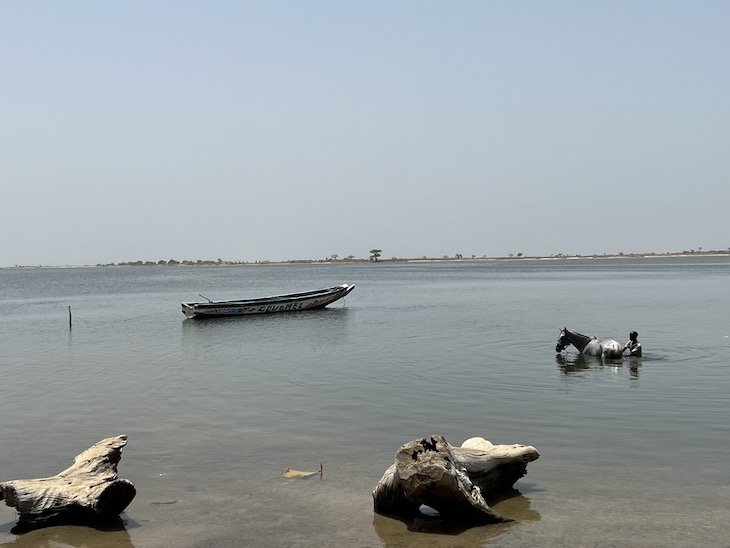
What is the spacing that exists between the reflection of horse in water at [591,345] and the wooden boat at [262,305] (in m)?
25.3

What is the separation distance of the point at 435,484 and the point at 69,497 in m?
4.14

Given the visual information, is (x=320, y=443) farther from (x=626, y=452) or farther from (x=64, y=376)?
(x=64, y=376)

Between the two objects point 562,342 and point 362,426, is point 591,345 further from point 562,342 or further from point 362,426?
point 362,426

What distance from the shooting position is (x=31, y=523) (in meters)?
8.42

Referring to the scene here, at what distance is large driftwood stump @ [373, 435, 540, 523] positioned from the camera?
802 cm

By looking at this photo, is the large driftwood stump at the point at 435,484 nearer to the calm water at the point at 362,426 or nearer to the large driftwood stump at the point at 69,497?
the calm water at the point at 362,426

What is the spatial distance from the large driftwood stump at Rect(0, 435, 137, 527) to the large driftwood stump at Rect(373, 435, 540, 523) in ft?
9.97

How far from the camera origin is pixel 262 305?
45406 millimetres

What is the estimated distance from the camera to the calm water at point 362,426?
8320mm

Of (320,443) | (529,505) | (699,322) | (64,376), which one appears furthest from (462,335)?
(529,505)

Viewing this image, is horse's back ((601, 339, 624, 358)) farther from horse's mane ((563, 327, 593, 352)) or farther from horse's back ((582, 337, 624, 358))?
horse's mane ((563, 327, 593, 352))

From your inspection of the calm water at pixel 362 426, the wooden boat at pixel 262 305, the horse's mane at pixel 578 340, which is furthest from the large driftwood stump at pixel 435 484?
the wooden boat at pixel 262 305

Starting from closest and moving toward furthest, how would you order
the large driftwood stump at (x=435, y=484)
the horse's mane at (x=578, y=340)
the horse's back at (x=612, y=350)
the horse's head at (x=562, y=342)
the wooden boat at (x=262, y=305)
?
the large driftwood stump at (x=435, y=484) < the horse's back at (x=612, y=350) < the horse's head at (x=562, y=342) < the horse's mane at (x=578, y=340) < the wooden boat at (x=262, y=305)

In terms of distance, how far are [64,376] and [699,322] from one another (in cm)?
2505
